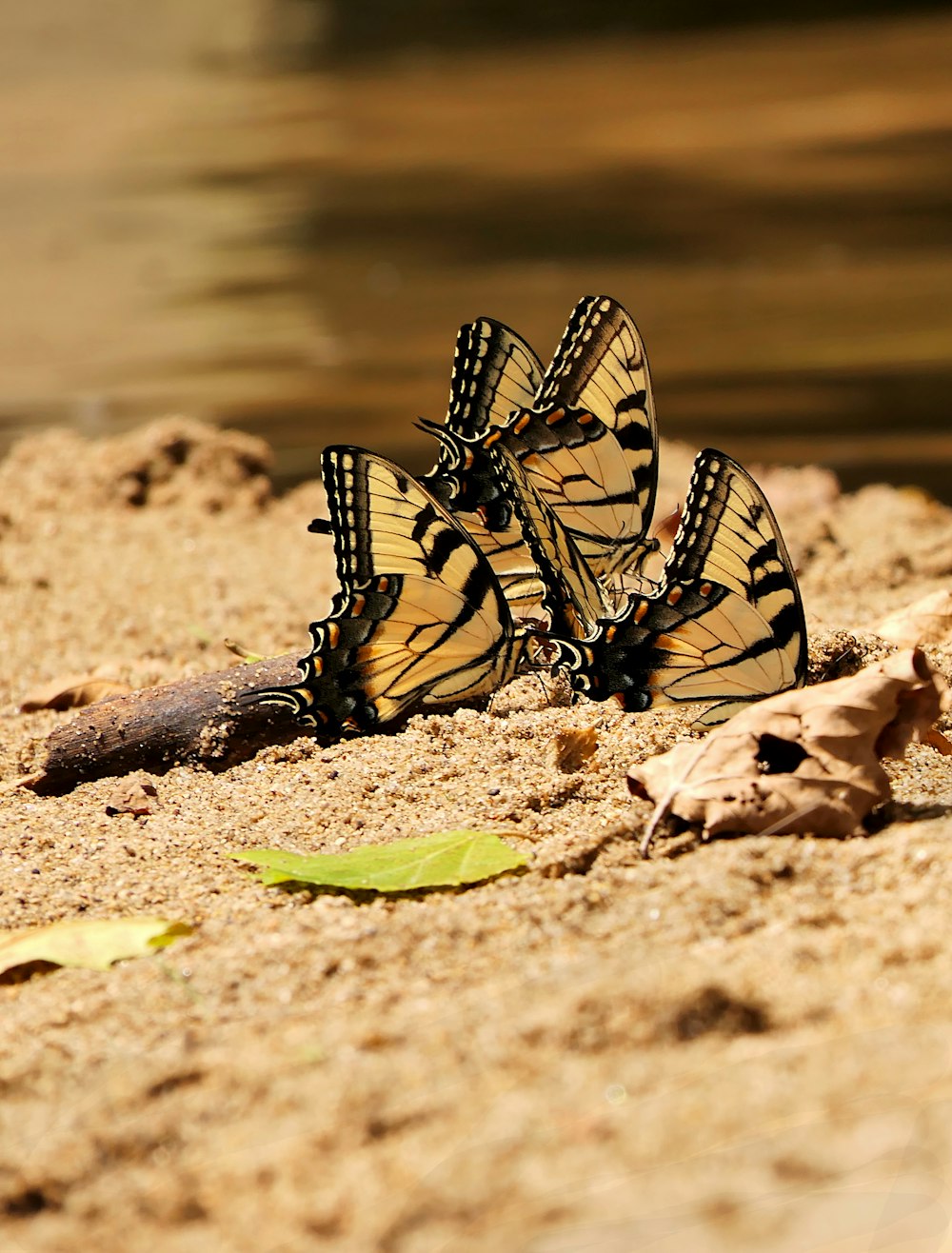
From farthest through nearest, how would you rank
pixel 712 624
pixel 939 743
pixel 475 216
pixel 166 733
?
pixel 475 216, pixel 166 733, pixel 712 624, pixel 939 743

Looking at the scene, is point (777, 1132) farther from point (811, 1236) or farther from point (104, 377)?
point (104, 377)

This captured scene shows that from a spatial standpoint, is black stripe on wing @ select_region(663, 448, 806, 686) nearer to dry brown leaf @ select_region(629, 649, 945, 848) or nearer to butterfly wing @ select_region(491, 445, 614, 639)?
butterfly wing @ select_region(491, 445, 614, 639)

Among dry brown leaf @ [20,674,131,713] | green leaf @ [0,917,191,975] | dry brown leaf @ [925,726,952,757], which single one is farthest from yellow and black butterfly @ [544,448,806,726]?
dry brown leaf @ [20,674,131,713]

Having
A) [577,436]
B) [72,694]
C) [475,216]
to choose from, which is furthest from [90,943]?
[475,216]

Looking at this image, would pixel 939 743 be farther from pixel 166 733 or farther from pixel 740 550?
pixel 166 733

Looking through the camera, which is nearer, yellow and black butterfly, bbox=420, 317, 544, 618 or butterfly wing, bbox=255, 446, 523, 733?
butterfly wing, bbox=255, 446, 523, 733

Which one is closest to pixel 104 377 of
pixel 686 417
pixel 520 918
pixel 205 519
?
pixel 205 519

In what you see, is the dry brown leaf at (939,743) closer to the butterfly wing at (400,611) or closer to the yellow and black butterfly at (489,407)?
the butterfly wing at (400,611)
